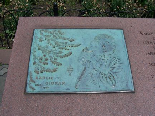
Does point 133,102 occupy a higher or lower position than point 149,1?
lower

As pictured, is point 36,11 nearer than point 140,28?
No

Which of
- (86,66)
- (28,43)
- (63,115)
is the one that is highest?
(28,43)

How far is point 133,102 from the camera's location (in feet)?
7.60

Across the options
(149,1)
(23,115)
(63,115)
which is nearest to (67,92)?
(63,115)

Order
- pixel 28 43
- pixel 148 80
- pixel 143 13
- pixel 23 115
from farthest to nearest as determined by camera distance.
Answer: pixel 143 13 → pixel 28 43 → pixel 148 80 → pixel 23 115

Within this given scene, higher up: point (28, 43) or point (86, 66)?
point (28, 43)

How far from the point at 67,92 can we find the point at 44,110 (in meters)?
0.30

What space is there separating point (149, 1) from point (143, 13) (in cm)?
27

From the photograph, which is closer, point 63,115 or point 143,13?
point 63,115

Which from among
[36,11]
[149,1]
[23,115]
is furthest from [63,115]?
[149,1]

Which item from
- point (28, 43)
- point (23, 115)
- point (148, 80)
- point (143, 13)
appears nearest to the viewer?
point (23, 115)

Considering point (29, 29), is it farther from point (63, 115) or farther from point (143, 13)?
point (143, 13)

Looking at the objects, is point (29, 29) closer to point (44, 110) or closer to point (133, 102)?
point (44, 110)

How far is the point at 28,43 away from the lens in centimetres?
270
